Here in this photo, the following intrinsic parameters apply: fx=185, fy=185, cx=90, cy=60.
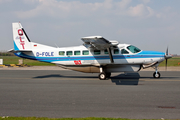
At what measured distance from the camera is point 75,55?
16031 millimetres

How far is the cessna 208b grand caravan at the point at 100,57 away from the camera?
15023mm

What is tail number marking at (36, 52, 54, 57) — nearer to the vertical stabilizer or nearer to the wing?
the vertical stabilizer

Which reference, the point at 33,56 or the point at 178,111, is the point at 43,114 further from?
the point at 33,56

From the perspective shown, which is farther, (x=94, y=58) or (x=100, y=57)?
(x=94, y=58)

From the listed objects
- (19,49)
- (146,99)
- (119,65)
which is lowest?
(146,99)

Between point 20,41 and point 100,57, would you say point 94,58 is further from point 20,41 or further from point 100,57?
point 20,41

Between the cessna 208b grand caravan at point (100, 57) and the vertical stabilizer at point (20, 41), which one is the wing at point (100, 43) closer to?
the cessna 208b grand caravan at point (100, 57)

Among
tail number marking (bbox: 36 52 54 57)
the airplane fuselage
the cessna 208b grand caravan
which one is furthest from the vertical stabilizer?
tail number marking (bbox: 36 52 54 57)

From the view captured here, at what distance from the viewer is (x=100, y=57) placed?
15383 millimetres

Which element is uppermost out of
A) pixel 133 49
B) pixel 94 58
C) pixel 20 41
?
pixel 20 41

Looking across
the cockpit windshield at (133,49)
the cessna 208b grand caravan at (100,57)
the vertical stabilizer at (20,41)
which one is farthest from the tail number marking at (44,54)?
the cockpit windshield at (133,49)

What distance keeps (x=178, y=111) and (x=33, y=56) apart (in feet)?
44.7

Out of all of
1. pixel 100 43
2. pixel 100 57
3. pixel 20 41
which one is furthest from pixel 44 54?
pixel 100 43

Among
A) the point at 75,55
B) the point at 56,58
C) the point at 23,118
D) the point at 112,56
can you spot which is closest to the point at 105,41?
the point at 112,56
